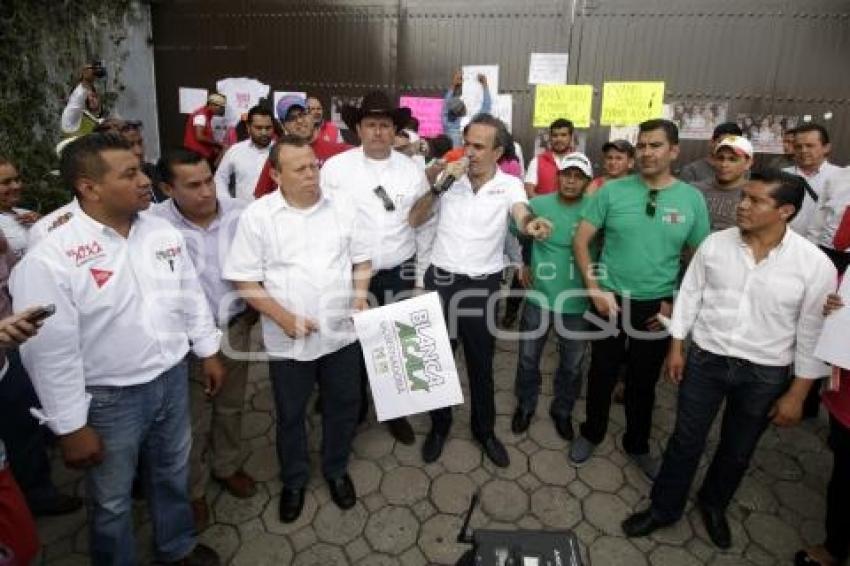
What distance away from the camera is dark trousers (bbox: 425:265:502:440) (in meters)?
3.76

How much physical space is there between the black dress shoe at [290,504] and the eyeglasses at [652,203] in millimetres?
2884

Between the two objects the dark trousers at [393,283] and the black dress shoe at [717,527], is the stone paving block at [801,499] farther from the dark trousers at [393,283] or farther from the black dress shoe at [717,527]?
the dark trousers at [393,283]

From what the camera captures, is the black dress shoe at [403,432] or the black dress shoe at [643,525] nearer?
the black dress shoe at [643,525]

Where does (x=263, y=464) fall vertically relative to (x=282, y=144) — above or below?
below

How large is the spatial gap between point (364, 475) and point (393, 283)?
140cm

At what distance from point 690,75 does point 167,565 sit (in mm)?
6971

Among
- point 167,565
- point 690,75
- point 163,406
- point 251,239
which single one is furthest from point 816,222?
point 167,565

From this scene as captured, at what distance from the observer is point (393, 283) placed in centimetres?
402

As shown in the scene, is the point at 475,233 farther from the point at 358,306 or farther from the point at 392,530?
the point at 392,530

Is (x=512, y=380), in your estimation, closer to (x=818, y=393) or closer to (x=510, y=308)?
(x=510, y=308)

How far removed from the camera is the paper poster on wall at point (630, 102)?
256 inches

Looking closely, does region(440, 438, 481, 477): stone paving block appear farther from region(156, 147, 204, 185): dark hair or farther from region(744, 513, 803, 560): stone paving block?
region(156, 147, 204, 185): dark hair

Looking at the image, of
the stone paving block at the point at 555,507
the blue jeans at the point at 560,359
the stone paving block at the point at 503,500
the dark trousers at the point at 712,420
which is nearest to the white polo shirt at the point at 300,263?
the stone paving block at the point at 503,500

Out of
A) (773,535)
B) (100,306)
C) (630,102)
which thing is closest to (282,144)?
(100,306)
